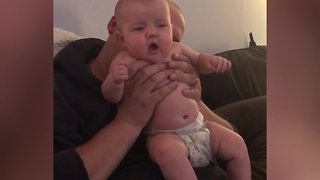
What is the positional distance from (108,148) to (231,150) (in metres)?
0.25

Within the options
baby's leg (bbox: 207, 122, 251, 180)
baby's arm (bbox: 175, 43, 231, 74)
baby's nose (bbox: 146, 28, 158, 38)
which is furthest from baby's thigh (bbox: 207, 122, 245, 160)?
baby's nose (bbox: 146, 28, 158, 38)

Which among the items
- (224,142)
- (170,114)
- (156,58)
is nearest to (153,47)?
(156,58)

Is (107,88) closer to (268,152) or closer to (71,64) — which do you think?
(71,64)

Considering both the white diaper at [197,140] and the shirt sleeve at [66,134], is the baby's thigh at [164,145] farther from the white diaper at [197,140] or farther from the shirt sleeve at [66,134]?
the shirt sleeve at [66,134]

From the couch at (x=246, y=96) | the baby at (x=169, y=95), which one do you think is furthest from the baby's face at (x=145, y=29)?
the couch at (x=246, y=96)

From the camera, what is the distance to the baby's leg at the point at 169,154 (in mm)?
980

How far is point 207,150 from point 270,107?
23 centimetres

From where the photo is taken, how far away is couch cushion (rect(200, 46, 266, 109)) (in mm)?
1046

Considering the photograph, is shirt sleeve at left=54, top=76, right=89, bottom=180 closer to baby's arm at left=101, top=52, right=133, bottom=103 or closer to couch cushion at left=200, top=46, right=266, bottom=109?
baby's arm at left=101, top=52, right=133, bottom=103

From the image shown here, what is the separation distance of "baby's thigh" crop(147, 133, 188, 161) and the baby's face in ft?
0.47

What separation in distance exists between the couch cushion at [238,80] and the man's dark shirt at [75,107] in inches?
7.9

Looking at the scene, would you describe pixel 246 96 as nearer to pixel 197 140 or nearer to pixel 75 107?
pixel 197 140

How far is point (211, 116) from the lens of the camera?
1047mm

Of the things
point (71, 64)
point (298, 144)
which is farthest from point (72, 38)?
point (298, 144)
